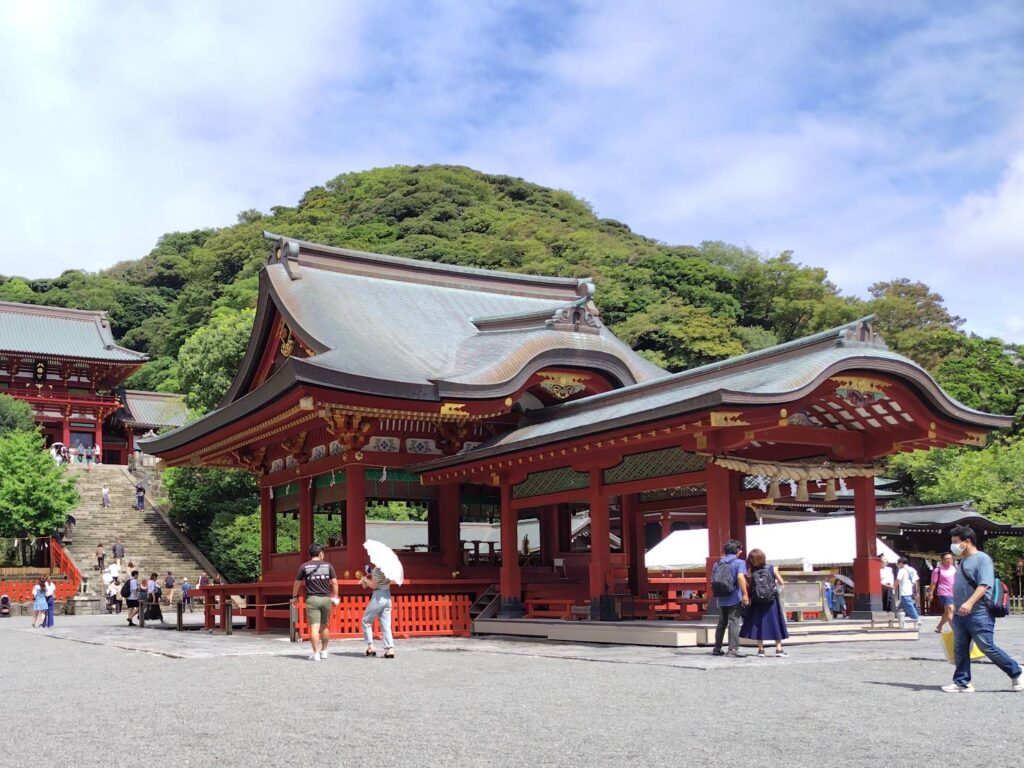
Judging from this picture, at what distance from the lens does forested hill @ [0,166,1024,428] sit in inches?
1821

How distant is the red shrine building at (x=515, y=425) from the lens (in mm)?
14859

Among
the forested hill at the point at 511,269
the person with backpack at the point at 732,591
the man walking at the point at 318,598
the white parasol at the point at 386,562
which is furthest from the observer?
the forested hill at the point at 511,269

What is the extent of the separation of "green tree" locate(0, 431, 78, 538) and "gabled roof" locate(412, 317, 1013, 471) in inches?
908

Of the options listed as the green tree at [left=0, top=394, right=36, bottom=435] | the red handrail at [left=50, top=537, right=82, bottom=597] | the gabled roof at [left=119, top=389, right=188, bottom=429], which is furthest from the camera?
the gabled roof at [left=119, top=389, right=188, bottom=429]

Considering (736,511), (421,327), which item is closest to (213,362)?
(421,327)

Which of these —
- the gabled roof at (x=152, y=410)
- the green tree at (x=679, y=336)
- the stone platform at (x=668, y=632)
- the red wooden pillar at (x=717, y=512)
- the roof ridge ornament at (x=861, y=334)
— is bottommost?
the stone platform at (x=668, y=632)

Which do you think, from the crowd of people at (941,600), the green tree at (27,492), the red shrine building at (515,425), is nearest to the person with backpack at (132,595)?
the red shrine building at (515,425)

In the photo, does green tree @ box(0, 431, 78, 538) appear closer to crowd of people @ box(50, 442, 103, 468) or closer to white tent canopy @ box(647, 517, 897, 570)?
crowd of people @ box(50, 442, 103, 468)

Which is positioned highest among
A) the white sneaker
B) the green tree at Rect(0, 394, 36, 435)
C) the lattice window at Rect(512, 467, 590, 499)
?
the green tree at Rect(0, 394, 36, 435)

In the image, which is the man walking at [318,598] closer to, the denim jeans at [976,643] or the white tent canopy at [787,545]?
the denim jeans at [976,643]

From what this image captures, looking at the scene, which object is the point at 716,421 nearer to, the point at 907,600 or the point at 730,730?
the point at 730,730

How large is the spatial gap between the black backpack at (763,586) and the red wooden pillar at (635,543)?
20.8ft

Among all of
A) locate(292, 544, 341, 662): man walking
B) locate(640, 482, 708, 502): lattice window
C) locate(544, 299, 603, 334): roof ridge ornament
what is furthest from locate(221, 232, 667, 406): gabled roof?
locate(292, 544, 341, 662): man walking

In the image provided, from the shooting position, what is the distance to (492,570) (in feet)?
65.9
